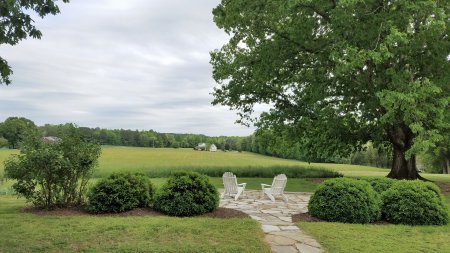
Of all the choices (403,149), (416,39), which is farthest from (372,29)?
(403,149)

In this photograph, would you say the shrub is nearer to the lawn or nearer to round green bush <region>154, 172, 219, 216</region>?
the lawn

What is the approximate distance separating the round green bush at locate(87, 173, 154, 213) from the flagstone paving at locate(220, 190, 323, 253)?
2686mm

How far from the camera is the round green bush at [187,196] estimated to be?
336 inches

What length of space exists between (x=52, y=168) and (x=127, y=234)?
326 cm

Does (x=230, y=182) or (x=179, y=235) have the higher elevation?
(x=230, y=182)

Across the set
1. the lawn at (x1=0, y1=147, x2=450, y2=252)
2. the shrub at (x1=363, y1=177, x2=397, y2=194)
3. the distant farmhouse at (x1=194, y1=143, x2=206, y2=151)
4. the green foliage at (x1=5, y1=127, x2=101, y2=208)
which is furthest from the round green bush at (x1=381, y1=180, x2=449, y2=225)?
the distant farmhouse at (x1=194, y1=143, x2=206, y2=151)

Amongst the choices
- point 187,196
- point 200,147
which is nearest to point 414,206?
point 187,196

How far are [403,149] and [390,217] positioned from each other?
36.7 ft

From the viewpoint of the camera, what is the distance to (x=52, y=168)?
28.6 feet

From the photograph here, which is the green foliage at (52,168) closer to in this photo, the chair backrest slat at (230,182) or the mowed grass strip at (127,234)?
the mowed grass strip at (127,234)

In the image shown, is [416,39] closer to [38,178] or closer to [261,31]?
[261,31]

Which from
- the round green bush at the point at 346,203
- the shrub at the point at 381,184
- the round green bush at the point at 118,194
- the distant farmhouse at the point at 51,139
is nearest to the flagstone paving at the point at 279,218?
the round green bush at the point at 346,203

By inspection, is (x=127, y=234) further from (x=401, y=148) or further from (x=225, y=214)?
(x=401, y=148)

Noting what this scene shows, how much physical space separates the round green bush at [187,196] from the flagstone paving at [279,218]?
1.13m
